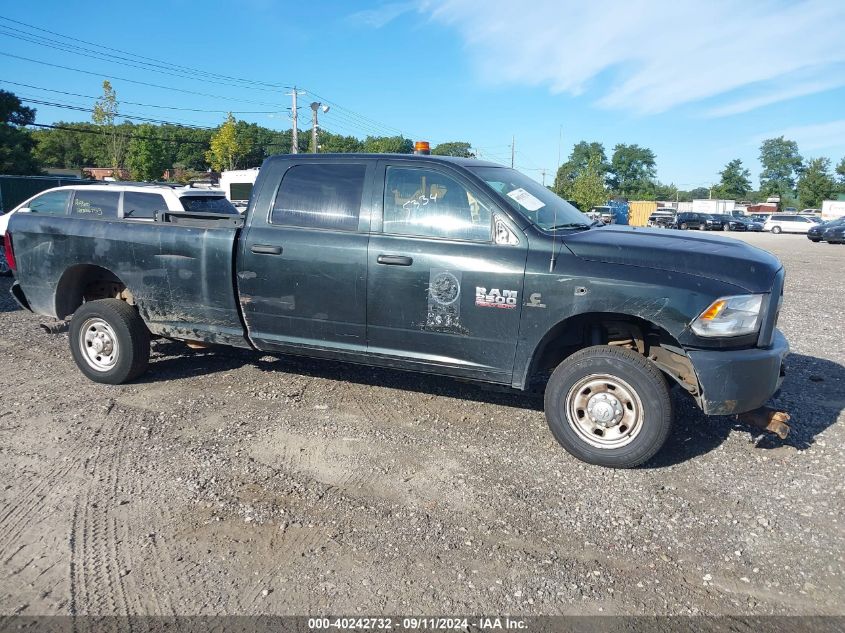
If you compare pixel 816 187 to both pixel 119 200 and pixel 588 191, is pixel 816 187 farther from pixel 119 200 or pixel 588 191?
pixel 119 200

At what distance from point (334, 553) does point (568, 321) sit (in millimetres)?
2098

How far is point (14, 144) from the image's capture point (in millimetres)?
38500

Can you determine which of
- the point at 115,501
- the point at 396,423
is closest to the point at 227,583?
the point at 115,501

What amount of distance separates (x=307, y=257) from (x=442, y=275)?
3.49 feet

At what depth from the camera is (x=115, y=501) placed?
3.50 m

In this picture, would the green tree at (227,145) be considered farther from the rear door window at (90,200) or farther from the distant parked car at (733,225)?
the rear door window at (90,200)

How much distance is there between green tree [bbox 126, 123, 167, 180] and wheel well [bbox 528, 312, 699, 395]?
54950 millimetres

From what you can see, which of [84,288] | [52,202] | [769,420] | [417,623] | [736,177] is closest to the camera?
[417,623]

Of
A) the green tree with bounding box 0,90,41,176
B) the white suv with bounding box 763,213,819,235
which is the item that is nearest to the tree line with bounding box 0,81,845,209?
the green tree with bounding box 0,90,41,176

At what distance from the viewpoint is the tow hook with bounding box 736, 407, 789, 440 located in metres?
3.87

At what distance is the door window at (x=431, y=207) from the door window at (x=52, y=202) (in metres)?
7.56

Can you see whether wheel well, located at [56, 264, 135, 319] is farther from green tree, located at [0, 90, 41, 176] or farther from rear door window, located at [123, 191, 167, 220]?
green tree, located at [0, 90, 41, 176]

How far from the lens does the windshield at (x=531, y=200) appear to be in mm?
4297

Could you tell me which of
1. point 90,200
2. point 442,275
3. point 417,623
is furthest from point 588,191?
point 417,623
